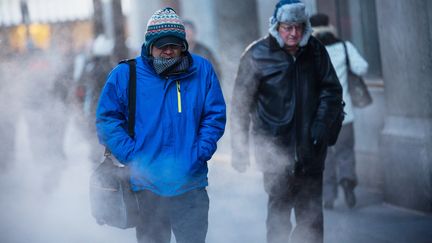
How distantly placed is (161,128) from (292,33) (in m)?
1.39

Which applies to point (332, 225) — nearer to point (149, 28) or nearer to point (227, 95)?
point (149, 28)

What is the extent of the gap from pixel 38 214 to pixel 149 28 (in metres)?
4.05

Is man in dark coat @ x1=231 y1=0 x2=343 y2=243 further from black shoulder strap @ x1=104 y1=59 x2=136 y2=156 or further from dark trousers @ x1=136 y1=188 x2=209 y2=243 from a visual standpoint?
black shoulder strap @ x1=104 y1=59 x2=136 y2=156

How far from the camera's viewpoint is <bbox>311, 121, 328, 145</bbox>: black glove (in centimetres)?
536

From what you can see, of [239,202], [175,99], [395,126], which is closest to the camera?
[175,99]

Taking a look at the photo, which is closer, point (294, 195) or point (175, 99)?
point (175, 99)

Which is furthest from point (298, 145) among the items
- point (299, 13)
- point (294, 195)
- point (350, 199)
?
point (350, 199)

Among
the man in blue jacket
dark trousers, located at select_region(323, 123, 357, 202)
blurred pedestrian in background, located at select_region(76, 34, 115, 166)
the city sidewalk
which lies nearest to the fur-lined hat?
the man in blue jacket

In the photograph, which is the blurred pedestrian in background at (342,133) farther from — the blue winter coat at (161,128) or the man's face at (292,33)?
the blue winter coat at (161,128)

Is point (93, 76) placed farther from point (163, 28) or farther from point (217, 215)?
point (163, 28)

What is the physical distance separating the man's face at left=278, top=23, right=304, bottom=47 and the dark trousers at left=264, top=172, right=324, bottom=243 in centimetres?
86

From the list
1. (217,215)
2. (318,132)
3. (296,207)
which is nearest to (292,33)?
(318,132)

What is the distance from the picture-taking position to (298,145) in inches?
213

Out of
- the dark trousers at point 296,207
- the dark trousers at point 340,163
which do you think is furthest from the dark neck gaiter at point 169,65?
the dark trousers at point 340,163
